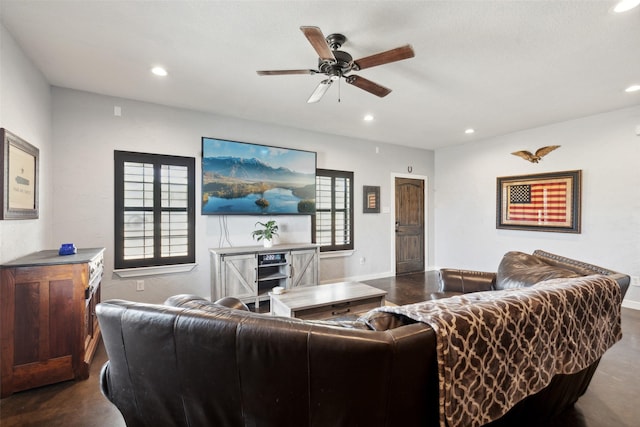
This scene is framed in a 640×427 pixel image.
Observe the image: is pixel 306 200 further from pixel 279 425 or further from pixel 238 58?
pixel 279 425

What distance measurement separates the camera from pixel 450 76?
108 inches

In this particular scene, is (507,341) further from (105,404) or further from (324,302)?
(105,404)

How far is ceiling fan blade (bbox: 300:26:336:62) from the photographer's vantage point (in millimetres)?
1590

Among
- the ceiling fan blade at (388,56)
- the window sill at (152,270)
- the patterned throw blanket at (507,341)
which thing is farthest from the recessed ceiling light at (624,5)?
the window sill at (152,270)

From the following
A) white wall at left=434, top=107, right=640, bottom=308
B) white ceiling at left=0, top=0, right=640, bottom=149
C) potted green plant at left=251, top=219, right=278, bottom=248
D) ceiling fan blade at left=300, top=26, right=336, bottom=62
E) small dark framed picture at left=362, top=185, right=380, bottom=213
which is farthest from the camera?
small dark framed picture at left=362, top=185, right=380, bottom=213

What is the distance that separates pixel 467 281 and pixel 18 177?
3.88 metres

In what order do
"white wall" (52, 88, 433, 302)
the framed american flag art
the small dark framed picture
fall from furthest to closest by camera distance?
the small dark framed picture, the framed american flag art, "white wall" (52, 88, 433, 302)

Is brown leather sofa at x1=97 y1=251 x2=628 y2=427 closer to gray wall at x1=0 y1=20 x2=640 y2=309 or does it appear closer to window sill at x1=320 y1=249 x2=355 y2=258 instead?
gray wall at x1=0 y1=20 x2=640 y2=309

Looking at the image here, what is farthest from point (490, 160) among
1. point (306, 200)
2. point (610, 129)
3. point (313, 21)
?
point (313, 21)

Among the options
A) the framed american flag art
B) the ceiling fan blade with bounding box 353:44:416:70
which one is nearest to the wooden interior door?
the framed american flag art

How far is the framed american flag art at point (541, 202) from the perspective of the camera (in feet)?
13.5

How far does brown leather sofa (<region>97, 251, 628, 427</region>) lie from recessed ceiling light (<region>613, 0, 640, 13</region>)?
2426 mm

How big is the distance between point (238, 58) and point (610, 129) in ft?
15.8

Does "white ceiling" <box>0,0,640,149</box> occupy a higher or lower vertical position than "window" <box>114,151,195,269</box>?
higher
